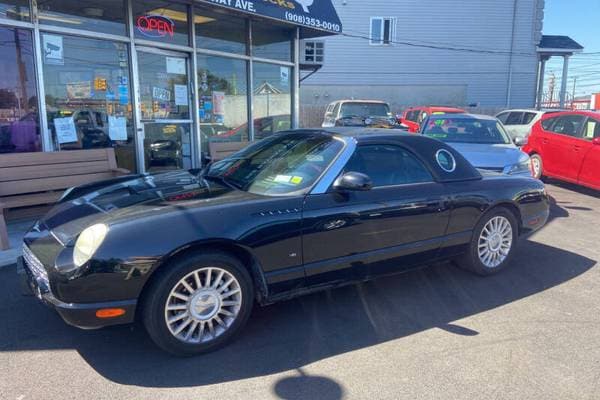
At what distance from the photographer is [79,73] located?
22.6 feet

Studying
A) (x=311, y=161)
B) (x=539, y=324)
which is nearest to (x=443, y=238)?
(x=539, y=324)

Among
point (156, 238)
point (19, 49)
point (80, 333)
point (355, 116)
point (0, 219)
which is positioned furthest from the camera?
point (355, 116)

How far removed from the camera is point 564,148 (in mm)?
9023

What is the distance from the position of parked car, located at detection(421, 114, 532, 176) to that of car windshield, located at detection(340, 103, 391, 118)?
5468 millimetres

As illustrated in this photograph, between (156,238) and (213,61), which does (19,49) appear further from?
(156,238)

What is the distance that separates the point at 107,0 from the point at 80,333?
552cm

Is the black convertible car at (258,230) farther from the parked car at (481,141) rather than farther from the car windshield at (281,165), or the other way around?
the parked car at (481,141)

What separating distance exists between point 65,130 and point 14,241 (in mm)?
2072

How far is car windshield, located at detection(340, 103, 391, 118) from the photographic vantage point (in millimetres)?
14391

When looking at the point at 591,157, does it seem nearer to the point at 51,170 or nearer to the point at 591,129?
the point at 591,129

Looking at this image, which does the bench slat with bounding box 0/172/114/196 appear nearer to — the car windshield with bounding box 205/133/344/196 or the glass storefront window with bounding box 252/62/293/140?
the car windshield with bounding box 205/133/344/196

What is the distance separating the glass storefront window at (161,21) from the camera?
744 cm

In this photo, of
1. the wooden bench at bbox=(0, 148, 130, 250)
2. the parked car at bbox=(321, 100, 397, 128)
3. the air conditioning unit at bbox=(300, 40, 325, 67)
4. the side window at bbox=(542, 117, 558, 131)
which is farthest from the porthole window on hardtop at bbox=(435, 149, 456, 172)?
the air conditioning unit at bbox=(300, 40, 325, 67)

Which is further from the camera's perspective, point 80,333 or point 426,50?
point 426,50
